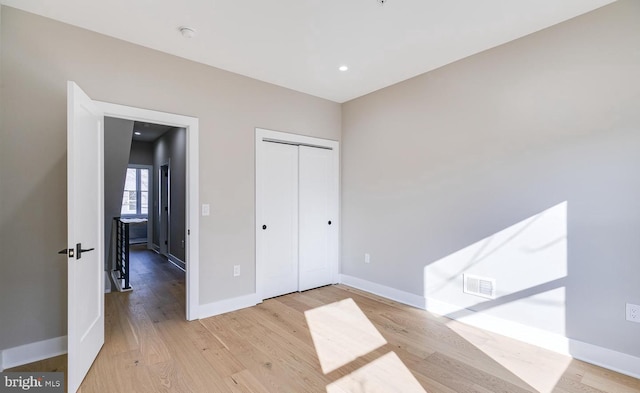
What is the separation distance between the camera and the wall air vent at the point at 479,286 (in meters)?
2.91

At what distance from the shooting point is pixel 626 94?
7.27ft

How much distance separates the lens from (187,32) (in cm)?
258

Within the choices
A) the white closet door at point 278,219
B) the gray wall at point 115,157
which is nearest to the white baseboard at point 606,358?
the white closet door at point 278,219

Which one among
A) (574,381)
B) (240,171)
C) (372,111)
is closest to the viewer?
(574,381)

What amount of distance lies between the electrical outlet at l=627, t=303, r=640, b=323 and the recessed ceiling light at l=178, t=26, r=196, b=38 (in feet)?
13.4

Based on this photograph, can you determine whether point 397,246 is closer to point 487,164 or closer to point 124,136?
point 487,164

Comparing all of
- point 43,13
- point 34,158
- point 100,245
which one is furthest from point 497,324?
point 43,13

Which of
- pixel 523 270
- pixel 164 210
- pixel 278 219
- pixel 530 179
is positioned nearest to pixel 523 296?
pixel 523 270

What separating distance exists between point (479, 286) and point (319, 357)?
5.79 ft

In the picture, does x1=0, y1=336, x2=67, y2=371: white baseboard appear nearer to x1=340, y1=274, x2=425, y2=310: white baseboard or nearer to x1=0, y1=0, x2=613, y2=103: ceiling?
x1=0, y1=0, x2=613, y2=103: ceiling

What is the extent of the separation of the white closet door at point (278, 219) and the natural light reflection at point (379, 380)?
6.13 feet

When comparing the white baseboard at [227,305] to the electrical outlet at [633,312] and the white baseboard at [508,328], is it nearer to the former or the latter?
the white baseboard at [508,328]

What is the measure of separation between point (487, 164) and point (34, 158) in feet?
13.1

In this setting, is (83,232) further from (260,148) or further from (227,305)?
(260,148)
